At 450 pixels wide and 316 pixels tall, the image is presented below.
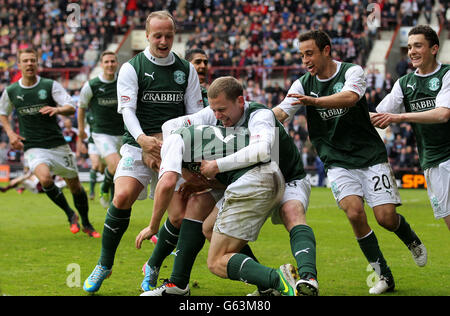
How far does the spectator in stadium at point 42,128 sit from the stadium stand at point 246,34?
1278 cm

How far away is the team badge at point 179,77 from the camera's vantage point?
6.43 metres

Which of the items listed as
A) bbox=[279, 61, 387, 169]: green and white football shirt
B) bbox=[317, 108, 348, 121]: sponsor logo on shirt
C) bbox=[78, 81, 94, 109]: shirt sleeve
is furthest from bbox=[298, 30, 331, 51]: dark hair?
bbox=[78, 81, 94, 109]: shirt sleeve

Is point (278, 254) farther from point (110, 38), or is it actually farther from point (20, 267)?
point (110, 38)

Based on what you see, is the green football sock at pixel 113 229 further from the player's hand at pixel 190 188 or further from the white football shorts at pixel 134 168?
the player's hand at pixel 190 188

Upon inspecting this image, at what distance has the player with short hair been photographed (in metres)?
10.8

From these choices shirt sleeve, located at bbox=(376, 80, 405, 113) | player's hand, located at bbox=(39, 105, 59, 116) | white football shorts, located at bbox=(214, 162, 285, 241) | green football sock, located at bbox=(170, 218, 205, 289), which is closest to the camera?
white football shorts, located at bbox=(214, 162, 285, 241)

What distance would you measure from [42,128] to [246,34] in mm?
19264

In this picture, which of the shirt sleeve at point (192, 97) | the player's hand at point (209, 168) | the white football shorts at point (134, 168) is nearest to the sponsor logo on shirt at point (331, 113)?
the shirt sleeve at point (192, 97)

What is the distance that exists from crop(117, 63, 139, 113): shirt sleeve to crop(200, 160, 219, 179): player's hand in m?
Answer: 1.47

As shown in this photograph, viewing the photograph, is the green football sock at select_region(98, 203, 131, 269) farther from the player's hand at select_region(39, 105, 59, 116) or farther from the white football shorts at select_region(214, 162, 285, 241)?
the player's hand at select_region(39, 105, 59, 116)

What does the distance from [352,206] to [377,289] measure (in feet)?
2.53

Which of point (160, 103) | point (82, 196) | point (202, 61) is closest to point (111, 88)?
point (82, 196)

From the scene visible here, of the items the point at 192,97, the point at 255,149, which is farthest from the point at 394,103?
the point at 255,149

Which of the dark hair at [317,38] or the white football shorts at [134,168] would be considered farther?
the white football shorts at [134,168]
